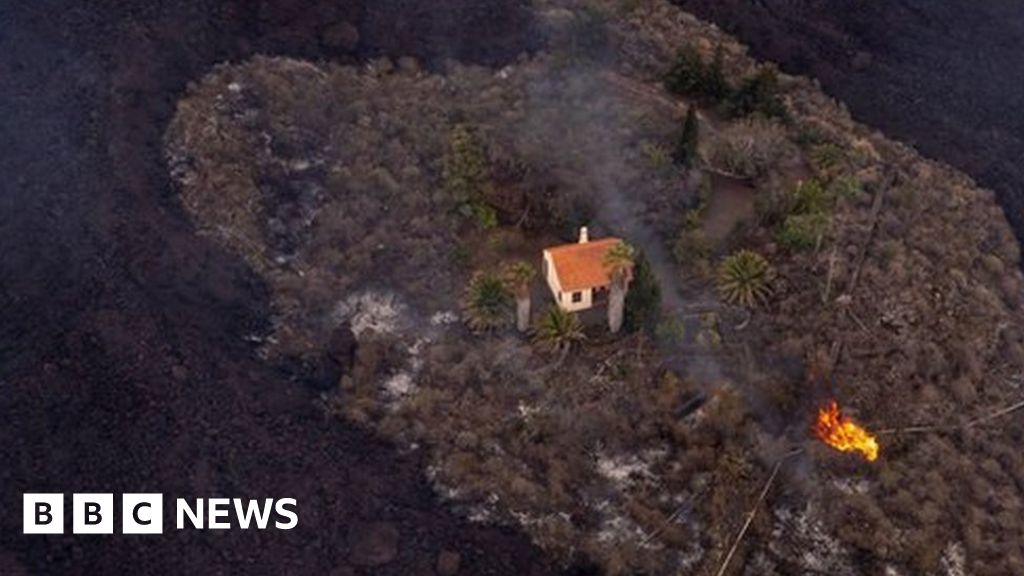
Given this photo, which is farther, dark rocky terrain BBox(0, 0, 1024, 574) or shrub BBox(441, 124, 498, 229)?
shrub BBox(441, 124, 498, 229)

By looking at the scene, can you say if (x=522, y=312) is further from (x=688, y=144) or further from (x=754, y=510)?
(x=688, y=144)

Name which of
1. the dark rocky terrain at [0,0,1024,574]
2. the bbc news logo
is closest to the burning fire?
the dark rocky terrain at [0,0,1024,574]

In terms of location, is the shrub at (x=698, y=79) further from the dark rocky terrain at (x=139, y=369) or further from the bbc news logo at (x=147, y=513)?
the bbc news logo at (x=147, y=513)

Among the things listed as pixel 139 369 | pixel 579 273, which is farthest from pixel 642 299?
pixel 139 369

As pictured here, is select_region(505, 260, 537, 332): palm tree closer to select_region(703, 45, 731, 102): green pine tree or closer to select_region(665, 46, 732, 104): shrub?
select_region(665, 46, 732, 104): shrub

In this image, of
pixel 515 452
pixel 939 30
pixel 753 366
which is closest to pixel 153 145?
pixel 515 452

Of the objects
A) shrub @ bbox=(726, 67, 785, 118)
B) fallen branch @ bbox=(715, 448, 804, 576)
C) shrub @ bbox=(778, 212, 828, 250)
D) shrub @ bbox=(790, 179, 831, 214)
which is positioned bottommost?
fallen branch @ bbox=(715, 448, 804, 576)

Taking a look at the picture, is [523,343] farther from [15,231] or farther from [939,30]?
[939,30]
